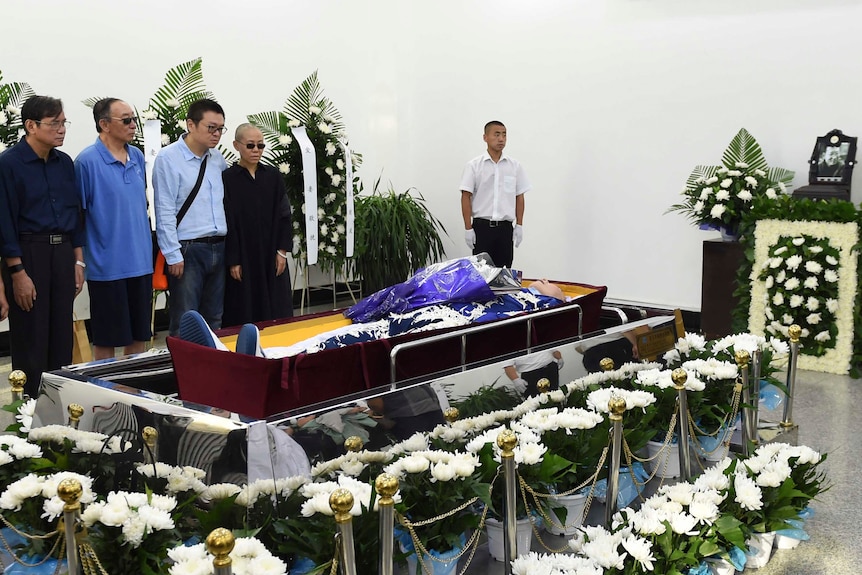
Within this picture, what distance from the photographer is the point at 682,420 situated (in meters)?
Result: 3.10

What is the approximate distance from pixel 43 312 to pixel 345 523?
282cm

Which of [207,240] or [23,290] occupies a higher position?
[207,240]

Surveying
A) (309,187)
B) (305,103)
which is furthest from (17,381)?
(305,103)

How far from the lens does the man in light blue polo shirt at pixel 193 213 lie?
453cm

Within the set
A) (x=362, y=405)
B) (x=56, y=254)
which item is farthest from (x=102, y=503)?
(x=56, y=254)

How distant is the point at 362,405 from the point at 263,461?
36 cm

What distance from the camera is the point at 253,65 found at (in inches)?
301

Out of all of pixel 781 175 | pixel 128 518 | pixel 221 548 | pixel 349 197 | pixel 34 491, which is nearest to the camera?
pixel 221 548

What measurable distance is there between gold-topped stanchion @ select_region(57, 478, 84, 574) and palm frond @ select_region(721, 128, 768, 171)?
5427 mm

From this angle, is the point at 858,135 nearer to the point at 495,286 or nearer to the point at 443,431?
the point at 495,286

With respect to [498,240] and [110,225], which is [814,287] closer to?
[498,240]

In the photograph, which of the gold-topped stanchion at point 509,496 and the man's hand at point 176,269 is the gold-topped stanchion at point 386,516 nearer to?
the gold-topped stanchion at point 509,496

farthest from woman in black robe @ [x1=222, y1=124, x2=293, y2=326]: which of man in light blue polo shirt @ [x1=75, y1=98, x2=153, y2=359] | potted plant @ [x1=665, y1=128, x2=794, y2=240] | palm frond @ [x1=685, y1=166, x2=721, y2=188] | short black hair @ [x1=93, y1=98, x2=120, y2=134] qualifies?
palm frond @ [x1=685, y1=166, x2=721, y2=188]

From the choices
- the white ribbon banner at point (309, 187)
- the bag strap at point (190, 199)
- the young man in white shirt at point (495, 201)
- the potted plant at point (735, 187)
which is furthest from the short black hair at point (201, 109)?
the potted plant at point (735, 187)
